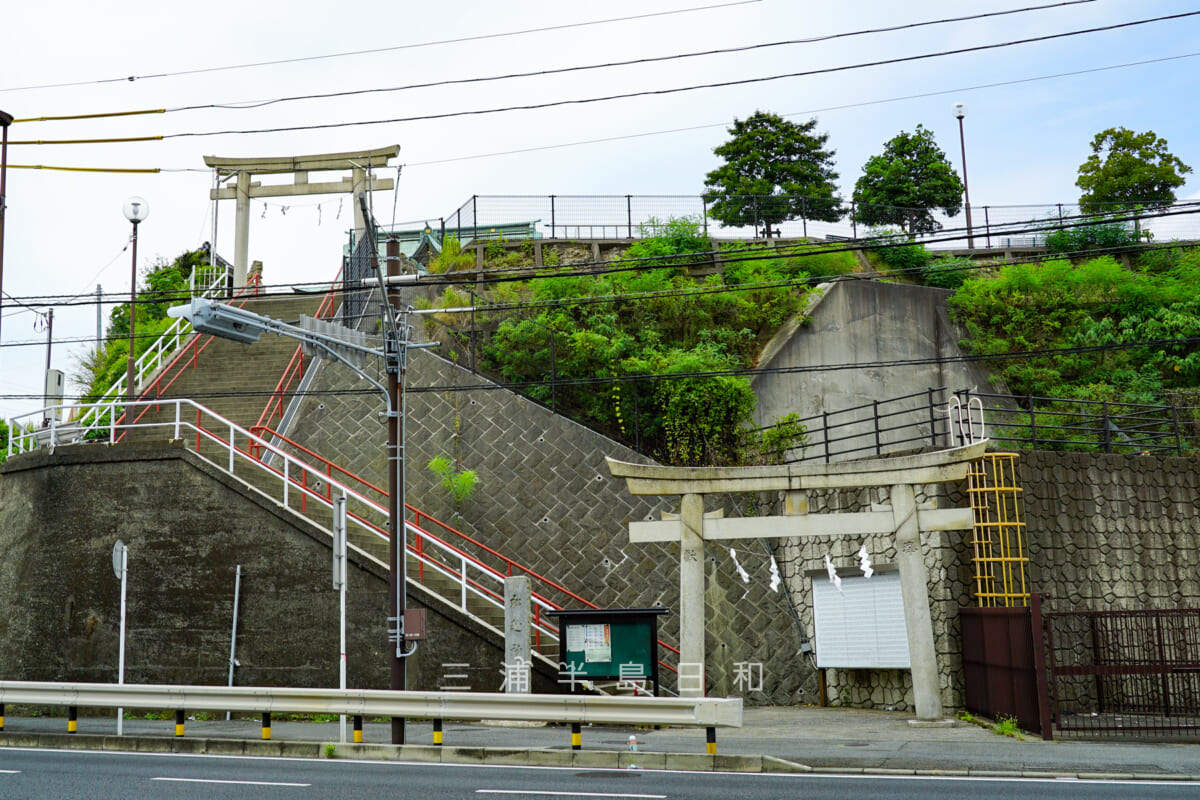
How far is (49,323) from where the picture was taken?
39844 mm

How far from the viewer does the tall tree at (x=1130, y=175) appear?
40.4 metres

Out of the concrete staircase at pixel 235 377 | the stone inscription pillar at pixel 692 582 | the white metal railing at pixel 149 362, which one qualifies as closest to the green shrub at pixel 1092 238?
the stone inscription pillar at pixel 692 582

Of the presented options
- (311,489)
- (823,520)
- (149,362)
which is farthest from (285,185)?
(823,520)

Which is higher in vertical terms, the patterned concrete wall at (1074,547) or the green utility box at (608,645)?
the patterned concrete wall at (1074,547)

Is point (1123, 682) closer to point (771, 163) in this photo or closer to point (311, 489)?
point (311, 489)

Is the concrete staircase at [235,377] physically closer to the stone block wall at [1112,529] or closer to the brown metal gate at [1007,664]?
the brown metal gate at [1007,664]

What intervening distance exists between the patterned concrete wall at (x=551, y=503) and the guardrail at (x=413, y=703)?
7897mm

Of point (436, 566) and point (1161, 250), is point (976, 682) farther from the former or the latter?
point (1161, 250)

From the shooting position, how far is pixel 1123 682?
1847 centimetres

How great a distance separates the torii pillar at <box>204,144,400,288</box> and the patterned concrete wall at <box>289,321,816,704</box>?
8.41 m

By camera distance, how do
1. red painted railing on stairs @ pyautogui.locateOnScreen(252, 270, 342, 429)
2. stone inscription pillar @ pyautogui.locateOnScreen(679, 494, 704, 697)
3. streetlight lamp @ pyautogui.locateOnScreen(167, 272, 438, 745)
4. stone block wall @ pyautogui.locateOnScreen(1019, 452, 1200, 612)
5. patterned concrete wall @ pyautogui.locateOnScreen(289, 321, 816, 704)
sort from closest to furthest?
streetlight lamp @ pyautogui.locateOnScreen(167, 272, 438, 745), stone inscription pillar @ pyautogui.locateOnScreen(679, 494, 704, 697), stone block wall @ pyautogui.locateOnScreen(1019, 452, 1200, 612), patterned concrete wall @ pyautogui.locateOnScreen(289, 321, 816, 704), red painted railing on stairs @ pyautogui.locateOnScreen(252, 270, 342, 429)

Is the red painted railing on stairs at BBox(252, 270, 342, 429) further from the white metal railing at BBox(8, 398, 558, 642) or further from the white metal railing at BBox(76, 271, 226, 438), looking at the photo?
the white metal railing at BBox(76, 271, 226, 438)

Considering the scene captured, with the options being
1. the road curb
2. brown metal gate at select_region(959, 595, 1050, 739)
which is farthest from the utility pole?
brown metal gate at select_region(959, 595, 1050, 739)

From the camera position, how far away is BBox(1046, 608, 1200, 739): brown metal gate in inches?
606
